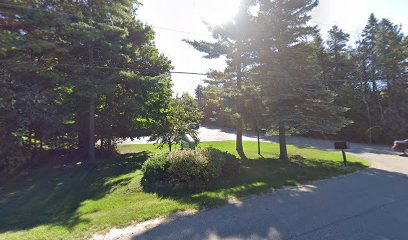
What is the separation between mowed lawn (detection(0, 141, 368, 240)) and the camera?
530 centimetres

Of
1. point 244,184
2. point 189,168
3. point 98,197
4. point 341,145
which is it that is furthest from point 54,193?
point 341,145

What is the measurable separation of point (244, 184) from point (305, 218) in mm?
2869

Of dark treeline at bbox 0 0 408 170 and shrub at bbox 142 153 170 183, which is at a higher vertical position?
dark treeline at bbox 0 0 408 170

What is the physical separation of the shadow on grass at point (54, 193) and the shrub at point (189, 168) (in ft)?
5.78

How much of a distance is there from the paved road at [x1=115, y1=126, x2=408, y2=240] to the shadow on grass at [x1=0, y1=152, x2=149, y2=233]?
2829 millimetres

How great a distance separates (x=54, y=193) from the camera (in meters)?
8.72

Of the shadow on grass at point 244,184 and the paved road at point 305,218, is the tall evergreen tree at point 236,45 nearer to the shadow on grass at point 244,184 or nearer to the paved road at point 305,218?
the shadow on grass at point 244,184

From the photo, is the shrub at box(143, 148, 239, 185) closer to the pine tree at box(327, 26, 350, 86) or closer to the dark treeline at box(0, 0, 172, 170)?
the dark treeline at box(0, 0, 172, 170)

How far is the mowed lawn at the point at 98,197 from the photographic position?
5.30 m

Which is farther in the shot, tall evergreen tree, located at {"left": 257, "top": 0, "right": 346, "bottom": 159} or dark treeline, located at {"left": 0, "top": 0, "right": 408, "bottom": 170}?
tall evergreen tree, located at {"left": 257, "top": 0, "right": 346, "bottom": 159}

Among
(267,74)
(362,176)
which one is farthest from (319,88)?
(362,176)

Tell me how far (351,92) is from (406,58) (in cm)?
726

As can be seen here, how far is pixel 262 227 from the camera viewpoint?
5.03 metres

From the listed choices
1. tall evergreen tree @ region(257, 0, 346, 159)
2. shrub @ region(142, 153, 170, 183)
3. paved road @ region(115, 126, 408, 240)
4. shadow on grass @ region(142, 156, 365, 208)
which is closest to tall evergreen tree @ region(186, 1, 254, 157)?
tall evergreen tree @ region(257, 0, 346, 159)
